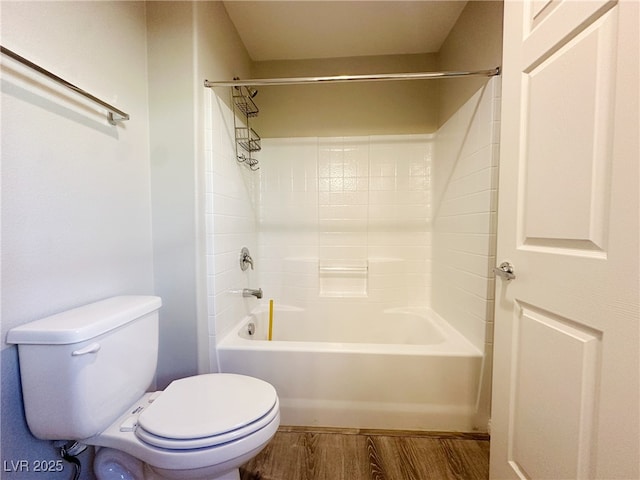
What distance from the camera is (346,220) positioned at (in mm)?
2086

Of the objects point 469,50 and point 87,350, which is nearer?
point 87,350

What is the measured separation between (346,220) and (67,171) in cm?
162

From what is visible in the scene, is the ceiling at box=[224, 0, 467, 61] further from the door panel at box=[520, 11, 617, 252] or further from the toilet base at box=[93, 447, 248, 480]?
the toilet base at box=[93, 447, 248, 480]

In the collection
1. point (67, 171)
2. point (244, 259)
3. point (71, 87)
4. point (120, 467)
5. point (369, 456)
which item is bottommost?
point (369, 456)

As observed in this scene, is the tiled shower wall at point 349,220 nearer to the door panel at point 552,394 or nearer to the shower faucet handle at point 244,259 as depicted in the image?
the shower faucet handle at point 244,259

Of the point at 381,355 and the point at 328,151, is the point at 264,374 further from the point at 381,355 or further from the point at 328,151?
the point at 328,151

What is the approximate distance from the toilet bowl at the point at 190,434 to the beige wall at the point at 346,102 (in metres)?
1.85

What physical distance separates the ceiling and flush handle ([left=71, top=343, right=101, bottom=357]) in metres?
1.83

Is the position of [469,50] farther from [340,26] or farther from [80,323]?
[80,323]

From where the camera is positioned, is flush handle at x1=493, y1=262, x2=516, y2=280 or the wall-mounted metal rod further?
flush handle at x1=493, y1=262, x2=516, y2=280

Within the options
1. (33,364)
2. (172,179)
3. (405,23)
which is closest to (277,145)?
(172,179)

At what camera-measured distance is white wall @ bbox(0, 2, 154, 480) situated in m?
0.73

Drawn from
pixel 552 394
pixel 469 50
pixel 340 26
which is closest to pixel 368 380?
pixel 552 394

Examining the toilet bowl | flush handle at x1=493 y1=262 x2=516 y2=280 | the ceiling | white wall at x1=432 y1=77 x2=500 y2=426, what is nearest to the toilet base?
the toilet bowl
